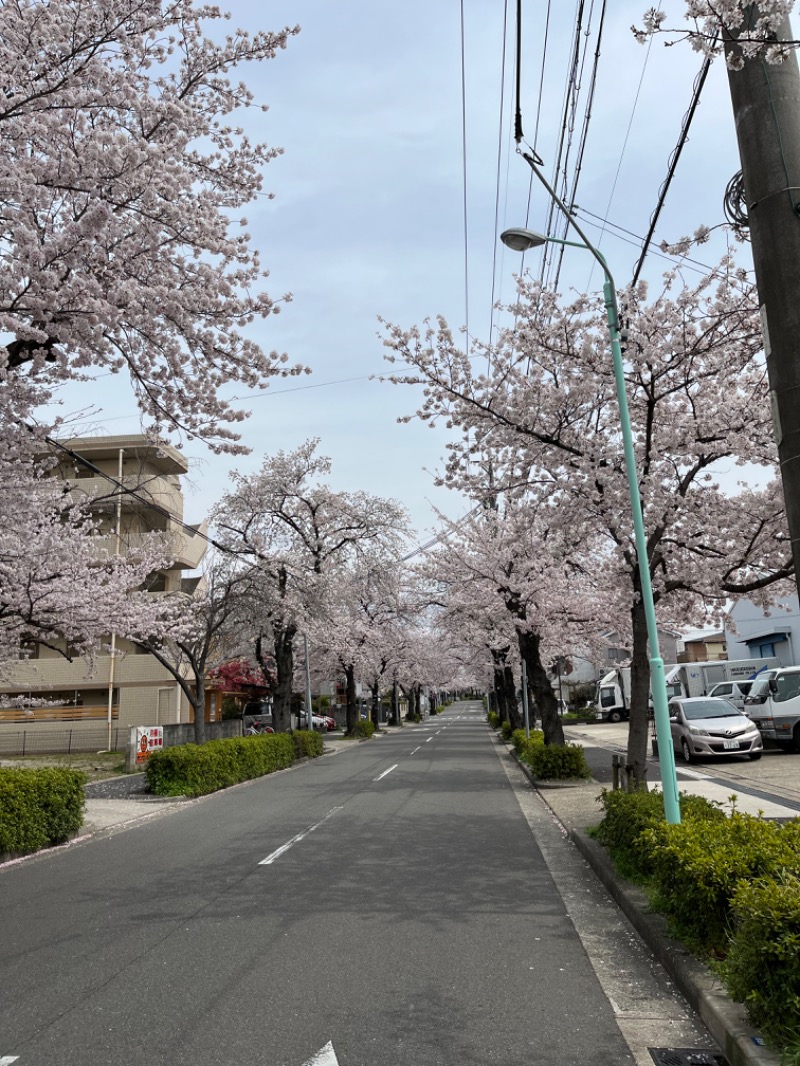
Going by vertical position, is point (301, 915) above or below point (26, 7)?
below

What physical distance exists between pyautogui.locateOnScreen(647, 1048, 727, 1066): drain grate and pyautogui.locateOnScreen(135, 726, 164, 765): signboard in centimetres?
2057

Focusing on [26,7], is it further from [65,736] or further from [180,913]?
[65,736]

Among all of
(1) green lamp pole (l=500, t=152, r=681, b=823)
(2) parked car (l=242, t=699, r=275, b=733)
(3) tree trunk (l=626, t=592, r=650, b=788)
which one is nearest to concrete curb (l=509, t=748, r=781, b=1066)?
(1) green lamp pole (l=500, t=152, r=681, b=823)

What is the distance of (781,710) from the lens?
2045cm

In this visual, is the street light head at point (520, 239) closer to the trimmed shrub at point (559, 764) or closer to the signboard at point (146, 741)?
the trimmed shrub at point (559, 764)

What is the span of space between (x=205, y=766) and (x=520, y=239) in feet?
43.7

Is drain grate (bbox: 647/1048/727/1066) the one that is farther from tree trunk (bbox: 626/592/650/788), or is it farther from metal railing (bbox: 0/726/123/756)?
metal railing (bbox: 0/726/123/756)

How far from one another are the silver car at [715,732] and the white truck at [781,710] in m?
1.09

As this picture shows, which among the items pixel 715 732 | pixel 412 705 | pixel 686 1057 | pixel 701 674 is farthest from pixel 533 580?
pixel 412 705

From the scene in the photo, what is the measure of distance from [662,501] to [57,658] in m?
30.8

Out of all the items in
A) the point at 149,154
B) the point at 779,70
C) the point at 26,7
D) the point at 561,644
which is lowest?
the point at 561,644

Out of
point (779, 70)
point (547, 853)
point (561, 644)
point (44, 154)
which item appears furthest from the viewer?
point (561, 644)

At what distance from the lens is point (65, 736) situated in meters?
32.2

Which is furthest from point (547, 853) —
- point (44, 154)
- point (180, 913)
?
point (44, 154)
